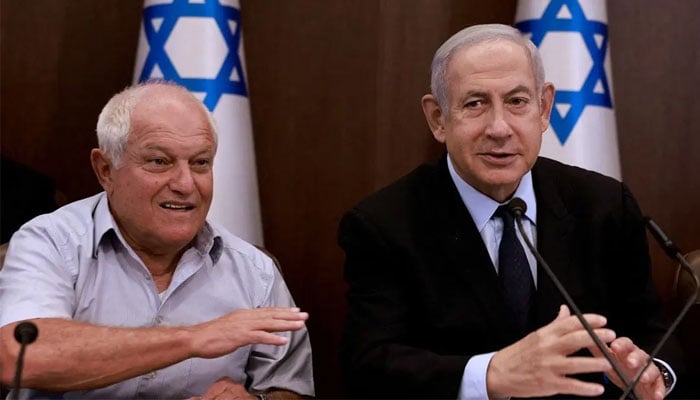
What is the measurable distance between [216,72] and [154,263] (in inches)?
30.4

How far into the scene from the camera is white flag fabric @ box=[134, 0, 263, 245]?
2.91 metres

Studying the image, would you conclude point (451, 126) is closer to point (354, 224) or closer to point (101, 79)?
point (354, 224)

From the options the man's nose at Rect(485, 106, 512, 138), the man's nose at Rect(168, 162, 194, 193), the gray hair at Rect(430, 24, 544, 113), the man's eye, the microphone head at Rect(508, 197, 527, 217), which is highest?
the gray hair at Rect(430, 24, 544, 113)

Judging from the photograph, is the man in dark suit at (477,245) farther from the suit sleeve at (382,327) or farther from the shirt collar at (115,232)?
the shirt collar at (115,232)

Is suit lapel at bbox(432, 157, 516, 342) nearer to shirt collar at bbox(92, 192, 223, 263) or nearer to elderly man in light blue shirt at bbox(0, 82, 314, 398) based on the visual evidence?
elderly man in light blue shirt at bbox(0, 82, 314, 398)

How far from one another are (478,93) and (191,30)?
1.10m

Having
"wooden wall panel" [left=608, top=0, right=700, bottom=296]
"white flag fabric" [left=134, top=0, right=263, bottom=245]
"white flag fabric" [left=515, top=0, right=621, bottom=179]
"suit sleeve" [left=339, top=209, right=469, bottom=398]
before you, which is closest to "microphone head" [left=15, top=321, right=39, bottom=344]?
"suit sleeve" [left=339, top=209, right=469, bottom=398]

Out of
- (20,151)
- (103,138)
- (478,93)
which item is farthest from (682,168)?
(20,151)

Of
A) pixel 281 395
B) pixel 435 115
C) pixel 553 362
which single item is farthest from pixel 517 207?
pixel 281 395

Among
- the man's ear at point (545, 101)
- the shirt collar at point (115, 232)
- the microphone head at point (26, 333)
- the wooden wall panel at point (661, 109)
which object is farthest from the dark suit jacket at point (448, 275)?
the wooden wall panel at point (661, 109)

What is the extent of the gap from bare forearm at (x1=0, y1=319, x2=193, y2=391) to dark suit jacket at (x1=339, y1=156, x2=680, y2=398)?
1.34ft

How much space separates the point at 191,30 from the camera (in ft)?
9.59

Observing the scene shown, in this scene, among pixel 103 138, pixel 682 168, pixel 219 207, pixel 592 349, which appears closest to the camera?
pixel 592 349

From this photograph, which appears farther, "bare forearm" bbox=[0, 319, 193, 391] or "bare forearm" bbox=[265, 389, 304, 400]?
"bare forearm" bbox=[265, 389, 304, 400]
